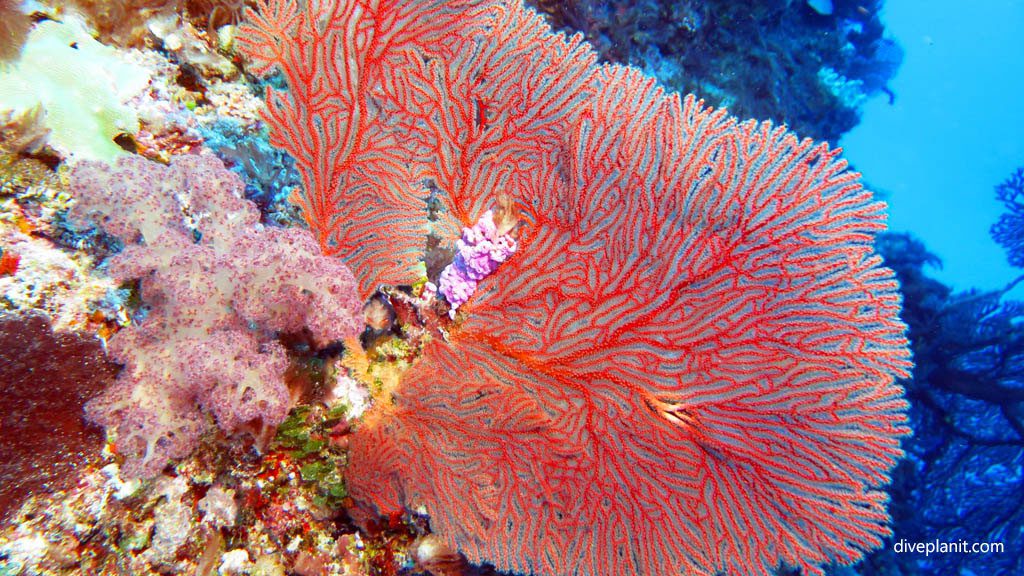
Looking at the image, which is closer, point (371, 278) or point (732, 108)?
point (371, 278)

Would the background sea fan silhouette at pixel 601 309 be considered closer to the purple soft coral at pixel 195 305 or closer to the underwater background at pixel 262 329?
the underwater background at pixel 262 329

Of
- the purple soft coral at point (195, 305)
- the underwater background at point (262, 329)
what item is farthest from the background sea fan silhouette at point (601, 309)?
the purple soft coral at point (195, 305)

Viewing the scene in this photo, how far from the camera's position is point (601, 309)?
344cm

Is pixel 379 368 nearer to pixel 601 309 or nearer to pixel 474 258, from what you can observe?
pixel 474 258

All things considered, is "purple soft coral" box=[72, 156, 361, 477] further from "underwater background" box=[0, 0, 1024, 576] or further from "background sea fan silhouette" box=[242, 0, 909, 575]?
"background sea fan silhouette" box=[242, 0, 909, 575]

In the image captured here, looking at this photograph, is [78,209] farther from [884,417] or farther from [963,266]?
[963,266]

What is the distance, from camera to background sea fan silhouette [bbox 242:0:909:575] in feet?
10.6

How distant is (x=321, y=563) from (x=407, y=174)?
2610 millimetres

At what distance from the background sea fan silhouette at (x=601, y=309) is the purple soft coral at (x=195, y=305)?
2.38ft

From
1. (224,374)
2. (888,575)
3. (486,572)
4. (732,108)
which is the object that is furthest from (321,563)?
(888,575)

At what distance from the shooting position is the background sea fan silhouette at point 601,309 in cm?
323

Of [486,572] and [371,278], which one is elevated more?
[371,278]

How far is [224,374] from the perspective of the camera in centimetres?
246

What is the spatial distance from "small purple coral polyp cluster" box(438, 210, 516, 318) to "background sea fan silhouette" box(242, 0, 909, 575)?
92 mm
